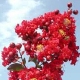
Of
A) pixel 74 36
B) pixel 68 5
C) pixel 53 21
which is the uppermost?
pixel 68 5

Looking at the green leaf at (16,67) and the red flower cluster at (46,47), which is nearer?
the red flower cluster at (46,47)

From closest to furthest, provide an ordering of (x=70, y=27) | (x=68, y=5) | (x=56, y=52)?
1. (x=56, y=52)
2. (x=70, y=27)
3. (x=68, y=5)

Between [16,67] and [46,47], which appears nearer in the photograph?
[46,47]

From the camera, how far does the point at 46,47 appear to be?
14.0 ft

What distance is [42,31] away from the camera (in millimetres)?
4508

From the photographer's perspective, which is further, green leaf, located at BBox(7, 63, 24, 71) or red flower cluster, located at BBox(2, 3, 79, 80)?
green leaf, located at BBox(7, 63, 24, 71)

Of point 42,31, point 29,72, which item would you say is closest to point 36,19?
point 42,31

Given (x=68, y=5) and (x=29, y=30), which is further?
(x=68, y=5)

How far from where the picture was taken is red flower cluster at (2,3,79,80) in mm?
4242

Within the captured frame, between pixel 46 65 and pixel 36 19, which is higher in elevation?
pixel 36 19

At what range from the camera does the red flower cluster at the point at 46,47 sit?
13.9 ft

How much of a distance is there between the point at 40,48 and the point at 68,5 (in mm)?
974

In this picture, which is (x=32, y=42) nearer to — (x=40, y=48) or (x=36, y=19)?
(x=40, y=48)

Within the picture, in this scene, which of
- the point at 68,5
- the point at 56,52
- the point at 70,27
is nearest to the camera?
the point at 56,52
